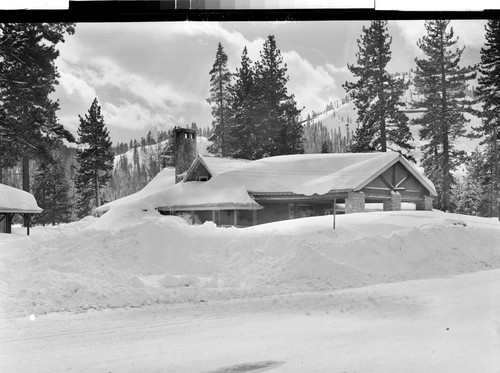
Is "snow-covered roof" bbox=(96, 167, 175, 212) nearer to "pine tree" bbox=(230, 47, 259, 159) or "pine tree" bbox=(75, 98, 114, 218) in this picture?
"pine tree" bbox=(75, 98, 114, 218)

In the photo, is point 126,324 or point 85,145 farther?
point 85,145

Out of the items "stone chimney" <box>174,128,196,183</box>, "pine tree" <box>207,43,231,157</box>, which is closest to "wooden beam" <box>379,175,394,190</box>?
"pine tree" <box>207,43,231,157</box>

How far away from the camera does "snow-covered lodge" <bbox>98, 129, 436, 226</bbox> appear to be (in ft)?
9.50

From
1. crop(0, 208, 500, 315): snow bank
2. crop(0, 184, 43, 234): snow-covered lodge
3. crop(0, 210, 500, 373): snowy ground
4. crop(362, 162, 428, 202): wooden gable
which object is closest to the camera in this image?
crop(0, 210, 500, 373): snowy ground

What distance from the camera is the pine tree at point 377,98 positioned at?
2986mm

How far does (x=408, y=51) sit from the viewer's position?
9.81 ft

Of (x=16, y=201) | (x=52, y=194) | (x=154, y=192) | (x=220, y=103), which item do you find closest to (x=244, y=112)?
(x=220, y=103)

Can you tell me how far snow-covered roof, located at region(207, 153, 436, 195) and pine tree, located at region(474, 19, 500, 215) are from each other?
464 millimetres

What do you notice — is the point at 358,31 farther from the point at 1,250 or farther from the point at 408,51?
the point at 1,250

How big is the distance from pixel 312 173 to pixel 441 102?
3.28 feet

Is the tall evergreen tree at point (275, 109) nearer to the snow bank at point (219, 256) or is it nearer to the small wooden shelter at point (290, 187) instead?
the small wooden shelter at point (290, 187)

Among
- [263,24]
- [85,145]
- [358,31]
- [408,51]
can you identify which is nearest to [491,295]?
[408,51]

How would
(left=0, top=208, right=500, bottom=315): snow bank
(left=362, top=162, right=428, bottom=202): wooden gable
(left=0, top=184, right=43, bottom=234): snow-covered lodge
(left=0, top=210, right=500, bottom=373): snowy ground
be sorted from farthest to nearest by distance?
(left=362, top=162, right=428, bottom=202): wooden gable < (left=0, top=184, right=43, bottom=234): snow-covered lodge < (left=0, top=208, right=500, bottom=315): snow bank < (left=0, top=210, right=500, bottom=373): snowy ground

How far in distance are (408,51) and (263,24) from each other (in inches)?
37.2
